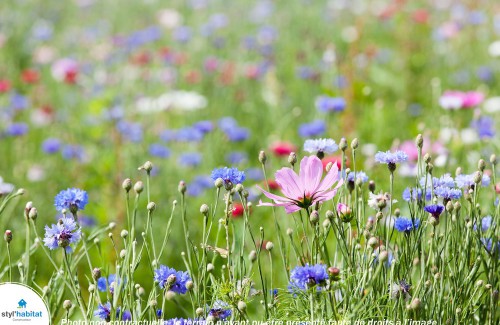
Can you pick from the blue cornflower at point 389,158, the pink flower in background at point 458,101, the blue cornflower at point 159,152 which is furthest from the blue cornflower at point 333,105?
the blue cornflower at point 389,158

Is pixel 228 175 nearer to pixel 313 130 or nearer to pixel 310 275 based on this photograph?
pixel 310 275

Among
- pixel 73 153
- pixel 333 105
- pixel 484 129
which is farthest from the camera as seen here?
pixel 73 153

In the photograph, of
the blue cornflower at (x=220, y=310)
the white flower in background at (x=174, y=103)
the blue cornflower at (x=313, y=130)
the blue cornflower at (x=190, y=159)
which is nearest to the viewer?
the blue cornflower at (x=220, y=310)

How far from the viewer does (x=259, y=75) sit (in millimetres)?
3451

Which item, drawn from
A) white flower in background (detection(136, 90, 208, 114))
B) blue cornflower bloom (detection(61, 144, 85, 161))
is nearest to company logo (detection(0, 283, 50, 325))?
blue cornflower bloom (detection(61, 144, 85, 161))

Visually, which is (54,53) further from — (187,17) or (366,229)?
(366,229)

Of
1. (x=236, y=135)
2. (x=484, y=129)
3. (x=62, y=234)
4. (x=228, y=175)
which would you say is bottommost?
(x=62, y=234)

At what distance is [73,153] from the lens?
2627mm

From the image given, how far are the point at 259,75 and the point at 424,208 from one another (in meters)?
2.42

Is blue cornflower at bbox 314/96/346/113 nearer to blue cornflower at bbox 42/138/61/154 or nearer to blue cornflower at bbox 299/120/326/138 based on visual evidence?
blue cornflower at bbox 299/120/326/138

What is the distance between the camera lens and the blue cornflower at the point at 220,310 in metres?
1.04

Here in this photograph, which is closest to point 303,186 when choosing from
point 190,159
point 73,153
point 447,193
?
point 447,193

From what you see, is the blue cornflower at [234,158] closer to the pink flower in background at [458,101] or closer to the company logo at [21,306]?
the pink flower in background at [458,101]

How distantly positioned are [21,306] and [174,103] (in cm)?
210
